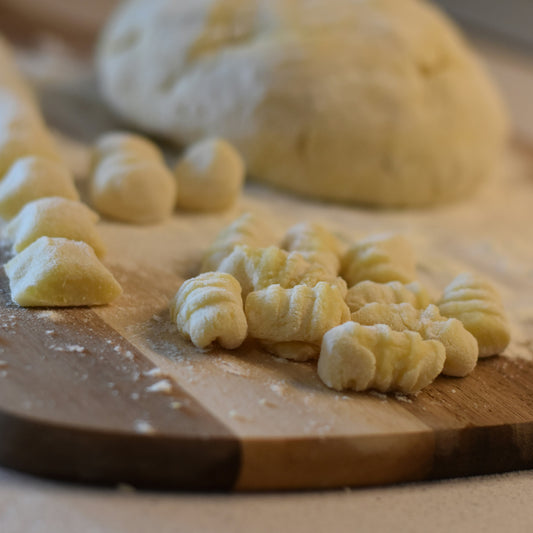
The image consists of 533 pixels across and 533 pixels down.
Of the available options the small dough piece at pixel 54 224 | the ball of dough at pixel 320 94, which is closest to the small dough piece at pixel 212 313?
the small dough piece at pixel 54 224

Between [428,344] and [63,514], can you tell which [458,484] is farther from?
[63,514]

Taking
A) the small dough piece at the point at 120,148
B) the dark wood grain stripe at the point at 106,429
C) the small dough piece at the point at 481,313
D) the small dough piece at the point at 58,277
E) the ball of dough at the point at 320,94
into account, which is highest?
the ball of dough at the point at 320,94

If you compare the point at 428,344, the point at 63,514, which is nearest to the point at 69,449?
the point at 63,514

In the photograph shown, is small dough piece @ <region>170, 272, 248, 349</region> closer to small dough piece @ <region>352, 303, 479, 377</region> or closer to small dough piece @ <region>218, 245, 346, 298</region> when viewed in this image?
small dough piece @ <region>218, 245, 346, 298</region>

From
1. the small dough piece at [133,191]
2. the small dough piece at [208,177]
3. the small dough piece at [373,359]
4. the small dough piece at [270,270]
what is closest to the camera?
the small dough piece at [373,359]

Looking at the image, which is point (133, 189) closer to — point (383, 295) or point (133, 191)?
point (133, 191)

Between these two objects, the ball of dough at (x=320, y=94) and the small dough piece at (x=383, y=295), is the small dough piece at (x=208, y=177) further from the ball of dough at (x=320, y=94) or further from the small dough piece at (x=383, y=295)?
the small dough piece at (x=383, y=295)

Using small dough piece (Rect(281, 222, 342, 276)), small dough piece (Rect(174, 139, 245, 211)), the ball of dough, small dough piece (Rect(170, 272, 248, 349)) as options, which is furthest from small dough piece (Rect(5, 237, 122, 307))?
the ball of dough
